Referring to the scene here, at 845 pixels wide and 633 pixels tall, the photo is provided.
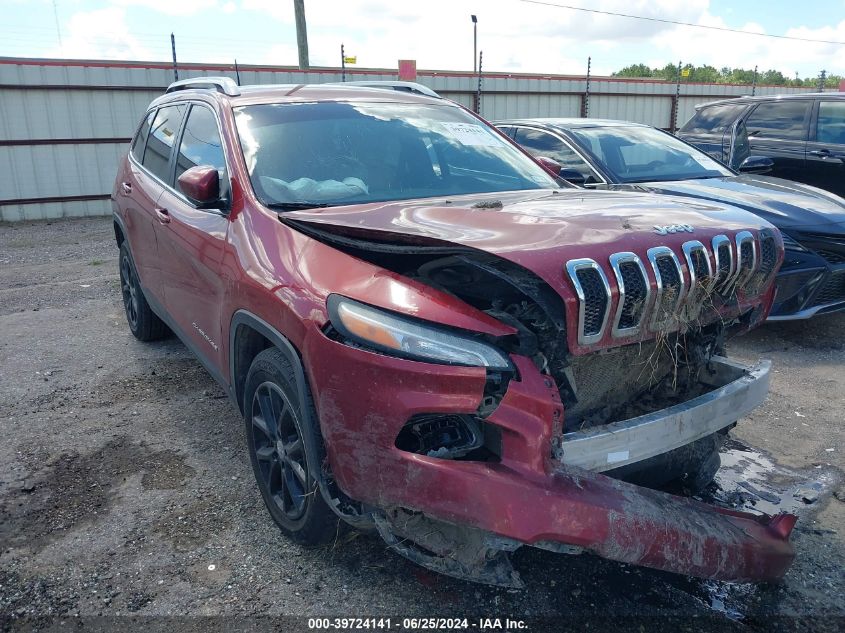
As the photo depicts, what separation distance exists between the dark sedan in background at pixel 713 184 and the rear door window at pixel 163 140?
2.63 m

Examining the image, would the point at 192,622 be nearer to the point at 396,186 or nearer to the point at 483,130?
the point at 396,186

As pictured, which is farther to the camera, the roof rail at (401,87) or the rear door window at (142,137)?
the rear door window at (142,137)

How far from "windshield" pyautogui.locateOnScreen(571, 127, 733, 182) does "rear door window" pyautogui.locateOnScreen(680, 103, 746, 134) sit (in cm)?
213

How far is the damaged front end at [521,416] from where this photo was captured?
2.08m

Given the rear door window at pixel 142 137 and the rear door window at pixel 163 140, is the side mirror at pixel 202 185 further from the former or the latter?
the rear door window at pixel 142 137

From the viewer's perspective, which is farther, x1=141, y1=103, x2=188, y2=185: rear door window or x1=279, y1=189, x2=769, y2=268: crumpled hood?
x1=141, y1=103, x2=188, y2=185: rear door window

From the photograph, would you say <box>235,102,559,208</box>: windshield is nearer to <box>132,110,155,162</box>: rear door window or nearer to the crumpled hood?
the crumpled hood

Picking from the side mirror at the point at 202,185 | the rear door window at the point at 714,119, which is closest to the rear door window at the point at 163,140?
the side mirror at the point at 202,185

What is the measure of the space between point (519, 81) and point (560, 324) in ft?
46.1

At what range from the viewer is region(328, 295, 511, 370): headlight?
212 centimetres

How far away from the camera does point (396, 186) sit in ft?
10.9

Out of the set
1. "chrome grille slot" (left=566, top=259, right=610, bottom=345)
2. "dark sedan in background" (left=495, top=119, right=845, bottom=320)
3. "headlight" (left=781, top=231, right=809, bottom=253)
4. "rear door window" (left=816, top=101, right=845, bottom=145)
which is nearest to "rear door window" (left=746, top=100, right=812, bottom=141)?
"rear door window" (left=816, top=101, right=845, bottom=145)

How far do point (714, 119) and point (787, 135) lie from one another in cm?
91

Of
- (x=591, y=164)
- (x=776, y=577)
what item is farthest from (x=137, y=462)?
(x=591, y=164)
